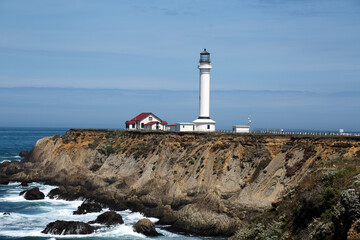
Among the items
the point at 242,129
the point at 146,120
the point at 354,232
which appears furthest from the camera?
the point at 146,120

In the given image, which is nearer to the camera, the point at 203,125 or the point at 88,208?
the point at 88,208

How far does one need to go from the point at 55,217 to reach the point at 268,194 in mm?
19065

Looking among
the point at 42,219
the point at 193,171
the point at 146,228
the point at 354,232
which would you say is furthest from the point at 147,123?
the point at 354,232

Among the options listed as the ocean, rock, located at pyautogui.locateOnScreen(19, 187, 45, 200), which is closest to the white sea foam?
the ocean

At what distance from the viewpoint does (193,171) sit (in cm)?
4894

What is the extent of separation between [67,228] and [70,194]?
13.8 metres

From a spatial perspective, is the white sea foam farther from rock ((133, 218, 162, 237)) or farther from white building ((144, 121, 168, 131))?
white building ((144, 121, 168, 131))

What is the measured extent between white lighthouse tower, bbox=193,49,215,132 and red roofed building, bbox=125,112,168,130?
46.1 feet

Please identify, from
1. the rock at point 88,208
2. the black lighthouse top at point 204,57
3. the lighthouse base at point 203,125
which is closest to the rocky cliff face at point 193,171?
the rock at point 88,208

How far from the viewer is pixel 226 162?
47.9 m

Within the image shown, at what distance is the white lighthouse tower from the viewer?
60.6m

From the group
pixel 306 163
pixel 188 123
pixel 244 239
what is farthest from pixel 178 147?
pixel 244 239

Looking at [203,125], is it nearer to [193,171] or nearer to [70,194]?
[193,171]

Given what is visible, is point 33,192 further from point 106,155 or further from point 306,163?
point 306,163
